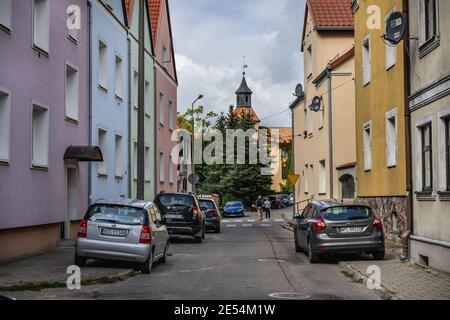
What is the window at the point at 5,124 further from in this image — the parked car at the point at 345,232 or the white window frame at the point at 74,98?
the parked car at the point at 345,232

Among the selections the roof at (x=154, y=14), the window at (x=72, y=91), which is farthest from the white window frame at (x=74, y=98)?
the roof at (x=154, y=14)

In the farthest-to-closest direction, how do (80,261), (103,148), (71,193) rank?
1. (103,148)
2. (71,193)
3. (80,261)

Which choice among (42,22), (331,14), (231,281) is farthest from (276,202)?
(231,281)

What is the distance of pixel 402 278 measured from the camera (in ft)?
43.2

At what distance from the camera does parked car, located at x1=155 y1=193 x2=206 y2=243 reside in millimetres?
23422

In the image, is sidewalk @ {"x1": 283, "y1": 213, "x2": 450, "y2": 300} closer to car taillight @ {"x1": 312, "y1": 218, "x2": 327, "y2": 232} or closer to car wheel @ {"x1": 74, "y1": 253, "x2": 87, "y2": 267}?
car taillight @ {"x1": 312, "y1": 218, "x2": 327, "y2": 232}

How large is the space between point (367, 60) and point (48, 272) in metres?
14.1

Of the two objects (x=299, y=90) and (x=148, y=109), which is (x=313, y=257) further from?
(x=299, y=90)

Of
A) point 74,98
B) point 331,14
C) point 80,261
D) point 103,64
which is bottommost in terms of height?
point 80,261

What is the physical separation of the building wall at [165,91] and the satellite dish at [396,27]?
2108 cm

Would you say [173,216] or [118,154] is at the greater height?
[118,154]

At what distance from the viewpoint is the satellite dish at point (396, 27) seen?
53.0 ft

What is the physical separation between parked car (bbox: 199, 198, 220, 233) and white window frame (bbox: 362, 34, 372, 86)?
11.0 m
